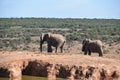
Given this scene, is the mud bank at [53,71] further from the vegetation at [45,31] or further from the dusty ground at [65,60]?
the vegetation at [45,31]

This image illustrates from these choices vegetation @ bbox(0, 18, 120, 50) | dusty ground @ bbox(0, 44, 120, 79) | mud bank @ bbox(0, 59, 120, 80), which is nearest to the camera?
mud bank @ bbox(0, 59, 120, 80)

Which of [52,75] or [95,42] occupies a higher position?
[95,42]

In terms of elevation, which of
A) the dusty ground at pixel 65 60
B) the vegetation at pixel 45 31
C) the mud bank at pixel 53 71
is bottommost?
the mud bank at pixel 53 71

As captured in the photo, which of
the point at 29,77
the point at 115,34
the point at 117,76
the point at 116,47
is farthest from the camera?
the point at 115,34

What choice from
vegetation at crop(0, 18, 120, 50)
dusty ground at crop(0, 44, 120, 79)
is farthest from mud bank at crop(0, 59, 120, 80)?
vegetation at crop(0, 18, 120, 50)

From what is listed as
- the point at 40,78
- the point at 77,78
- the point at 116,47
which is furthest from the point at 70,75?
the point at 116,47

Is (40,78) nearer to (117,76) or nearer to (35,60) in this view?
(35,60)

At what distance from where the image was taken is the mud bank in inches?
858

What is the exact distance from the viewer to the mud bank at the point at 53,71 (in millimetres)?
21781

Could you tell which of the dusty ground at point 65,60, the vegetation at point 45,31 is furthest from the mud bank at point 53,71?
the vegetation at point 45,31

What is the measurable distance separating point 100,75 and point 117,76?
0.93m

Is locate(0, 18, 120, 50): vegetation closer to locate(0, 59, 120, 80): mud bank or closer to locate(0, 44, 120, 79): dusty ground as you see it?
locate(0, 44, 120, 79): dusty ground

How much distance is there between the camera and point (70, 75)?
72.5 feet

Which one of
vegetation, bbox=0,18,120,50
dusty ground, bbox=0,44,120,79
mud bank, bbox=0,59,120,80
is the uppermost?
vegetation, bbox=0,18,120,50
